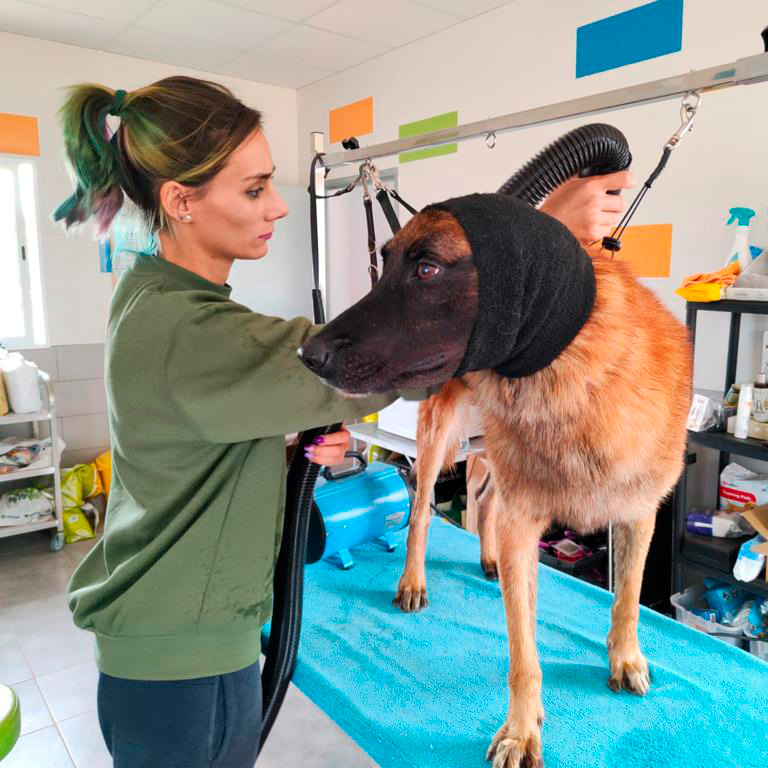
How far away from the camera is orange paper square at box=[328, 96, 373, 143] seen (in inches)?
180

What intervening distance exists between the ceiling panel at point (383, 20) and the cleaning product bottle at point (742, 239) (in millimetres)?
2136

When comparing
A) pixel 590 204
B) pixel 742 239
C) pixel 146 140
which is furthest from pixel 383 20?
pixel 146 140

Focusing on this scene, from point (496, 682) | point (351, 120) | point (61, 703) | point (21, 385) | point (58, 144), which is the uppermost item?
point (351, 120)

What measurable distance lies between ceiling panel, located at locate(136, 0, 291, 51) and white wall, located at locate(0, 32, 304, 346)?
1.07 feet

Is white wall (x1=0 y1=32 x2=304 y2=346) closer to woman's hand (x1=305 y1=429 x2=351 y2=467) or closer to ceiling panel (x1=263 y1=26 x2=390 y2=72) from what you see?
ceiling panel (x1=263 y1=26 x2=390 y2=72)

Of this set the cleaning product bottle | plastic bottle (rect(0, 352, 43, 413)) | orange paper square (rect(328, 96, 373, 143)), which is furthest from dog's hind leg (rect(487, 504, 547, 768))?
orange paper square (rect(328, 96, 373, 143))

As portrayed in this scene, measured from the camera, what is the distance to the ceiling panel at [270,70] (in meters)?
4.56

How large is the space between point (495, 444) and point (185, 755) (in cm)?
73

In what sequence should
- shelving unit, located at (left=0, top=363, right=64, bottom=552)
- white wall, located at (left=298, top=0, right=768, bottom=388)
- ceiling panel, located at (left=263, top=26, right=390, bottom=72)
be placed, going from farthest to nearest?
1. ceiling panel, located at (left=263, top=26, right=390, bottom=72)
2. shelving unit, located at (left=0, top=363, right=64, bottom=552)
3. white wall, located at (left=298, top=0, right=768, bottom=388)

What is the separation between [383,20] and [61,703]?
3854 mm

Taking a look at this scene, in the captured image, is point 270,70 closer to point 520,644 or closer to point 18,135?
point 18,135

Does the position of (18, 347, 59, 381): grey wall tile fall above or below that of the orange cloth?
below

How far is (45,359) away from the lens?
14.5 feet

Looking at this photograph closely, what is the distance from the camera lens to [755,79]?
98 cm
